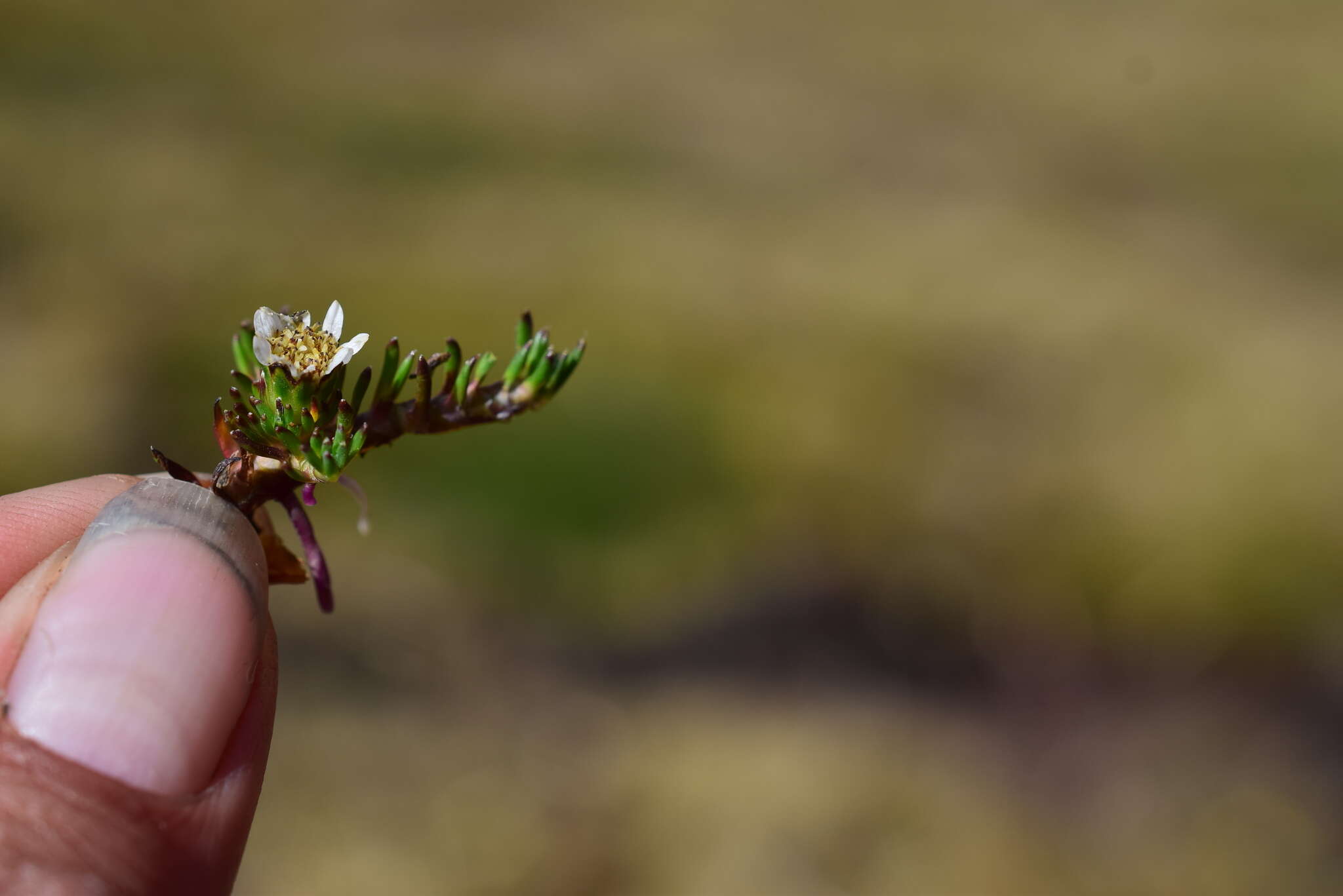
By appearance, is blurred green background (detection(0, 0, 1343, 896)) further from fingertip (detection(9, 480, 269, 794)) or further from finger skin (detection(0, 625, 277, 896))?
fingertip (detection(9, 480, 269, 794))

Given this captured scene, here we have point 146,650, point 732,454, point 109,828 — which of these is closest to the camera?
point 109,828

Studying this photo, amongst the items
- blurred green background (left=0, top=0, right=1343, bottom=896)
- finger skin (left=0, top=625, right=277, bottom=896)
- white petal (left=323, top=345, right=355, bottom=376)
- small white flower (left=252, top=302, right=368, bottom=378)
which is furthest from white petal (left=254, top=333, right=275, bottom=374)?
blurred green background (left=0, top=0, right=1343, bottom=896)

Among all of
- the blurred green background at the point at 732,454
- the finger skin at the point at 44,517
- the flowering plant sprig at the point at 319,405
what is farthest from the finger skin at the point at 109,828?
the blurred green background at the point at 732,454

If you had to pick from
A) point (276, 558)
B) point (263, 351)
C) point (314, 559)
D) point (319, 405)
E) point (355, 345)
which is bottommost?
point (276, 558)

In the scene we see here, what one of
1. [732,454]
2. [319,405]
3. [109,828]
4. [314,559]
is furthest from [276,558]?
[732,454]

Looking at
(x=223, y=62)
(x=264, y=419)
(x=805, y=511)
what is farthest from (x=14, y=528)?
(x=223, y=62)

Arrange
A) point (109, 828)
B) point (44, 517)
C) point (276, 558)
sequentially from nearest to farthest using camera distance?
point (109, 828) → point (44, 517) → point (276, 558)

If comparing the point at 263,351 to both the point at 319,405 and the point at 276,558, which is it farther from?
the point at 276,558
